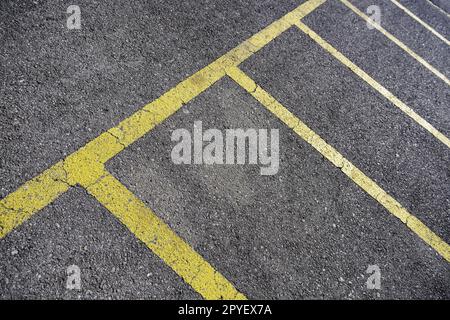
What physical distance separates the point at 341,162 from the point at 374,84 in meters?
1.44

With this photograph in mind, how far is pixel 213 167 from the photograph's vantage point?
334 centimetres

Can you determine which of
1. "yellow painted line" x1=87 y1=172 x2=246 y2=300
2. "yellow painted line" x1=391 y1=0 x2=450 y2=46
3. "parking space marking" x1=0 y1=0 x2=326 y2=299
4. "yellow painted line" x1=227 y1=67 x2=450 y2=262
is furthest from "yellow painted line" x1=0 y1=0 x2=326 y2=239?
"yellow painted line" x1=391 y1=0 x2=450 y2=46

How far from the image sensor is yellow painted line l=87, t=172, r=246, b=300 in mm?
2758

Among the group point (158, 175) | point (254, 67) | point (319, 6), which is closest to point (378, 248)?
point (158, 175)

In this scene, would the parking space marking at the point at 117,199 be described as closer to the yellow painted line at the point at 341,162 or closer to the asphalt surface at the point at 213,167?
the asphalt surface at the point at 213,167

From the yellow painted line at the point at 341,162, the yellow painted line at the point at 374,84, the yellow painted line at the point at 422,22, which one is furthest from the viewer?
the yellow painted line at the point at 422,22

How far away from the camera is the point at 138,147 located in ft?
10.6

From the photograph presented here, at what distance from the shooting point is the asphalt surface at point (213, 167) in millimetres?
2738

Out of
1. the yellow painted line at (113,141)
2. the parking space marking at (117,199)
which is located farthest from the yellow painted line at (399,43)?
the parking space marking at (117,199)

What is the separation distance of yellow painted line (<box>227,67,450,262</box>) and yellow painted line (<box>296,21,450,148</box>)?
1279mm

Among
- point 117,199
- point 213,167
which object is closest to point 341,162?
point 213,167

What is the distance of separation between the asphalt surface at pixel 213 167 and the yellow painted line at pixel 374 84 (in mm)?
101

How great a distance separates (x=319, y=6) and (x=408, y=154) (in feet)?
8.55
